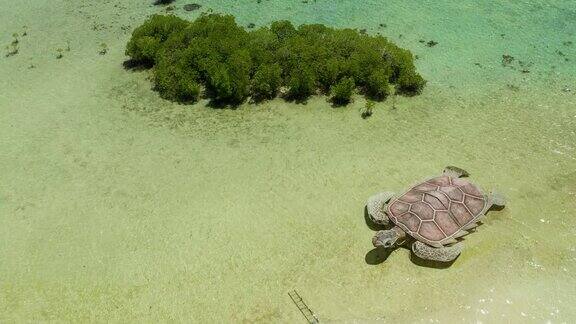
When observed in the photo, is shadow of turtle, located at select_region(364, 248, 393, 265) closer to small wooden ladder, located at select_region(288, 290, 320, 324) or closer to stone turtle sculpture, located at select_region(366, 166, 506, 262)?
stone turtle sculpture, located at select_region(366, 166, 506, 262)

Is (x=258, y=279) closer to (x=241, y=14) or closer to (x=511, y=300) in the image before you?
(x=511, y=300)

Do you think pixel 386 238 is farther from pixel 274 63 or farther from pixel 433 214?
pixel 274 63

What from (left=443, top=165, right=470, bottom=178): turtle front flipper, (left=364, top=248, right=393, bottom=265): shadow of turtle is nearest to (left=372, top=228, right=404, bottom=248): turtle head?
(left=364, top=248, right=393, bottom=265): shadow of turtle

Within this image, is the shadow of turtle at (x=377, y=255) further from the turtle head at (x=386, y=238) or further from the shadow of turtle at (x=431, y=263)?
the shadow of turtle at (x=431, y=263)

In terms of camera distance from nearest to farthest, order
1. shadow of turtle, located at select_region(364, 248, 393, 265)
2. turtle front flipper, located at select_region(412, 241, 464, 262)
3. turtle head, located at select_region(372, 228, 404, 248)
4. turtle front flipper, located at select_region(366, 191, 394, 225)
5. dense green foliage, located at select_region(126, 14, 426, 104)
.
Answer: turtle head, located at select_region(372, 228, 404, 248), turtle front flipper, located at select_region(412, 241, 464, 262), shadow of turtle, located at select_region(364, 248, 393, 265), turtle front flipper, located at select_region(366, 191, 394, 225), dense green foliage, located at select_region(126, 14, 426, 104)

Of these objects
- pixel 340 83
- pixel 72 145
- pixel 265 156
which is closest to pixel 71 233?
pixel 72 145

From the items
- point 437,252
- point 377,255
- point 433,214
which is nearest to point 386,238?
point 377,255
